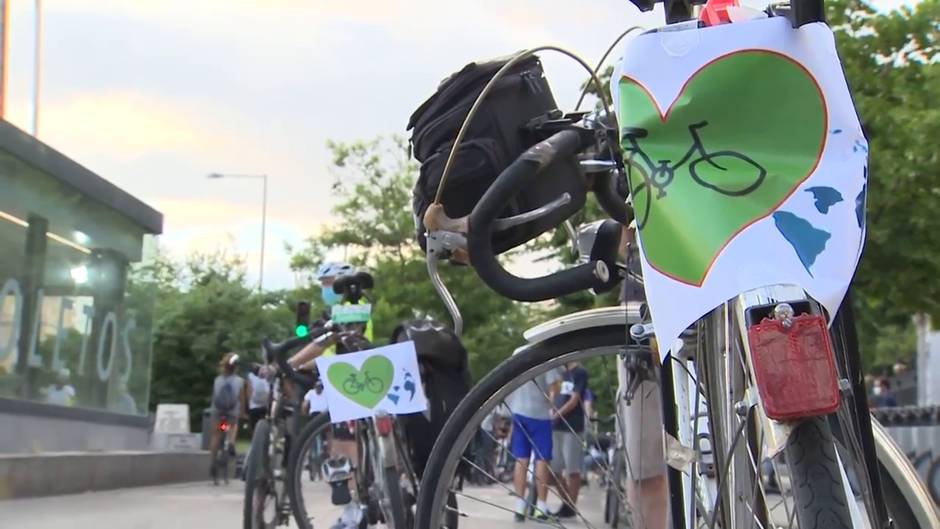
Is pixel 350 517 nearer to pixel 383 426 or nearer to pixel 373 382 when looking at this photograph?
pixel 383 426

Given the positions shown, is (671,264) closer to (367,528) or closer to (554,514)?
(554,514)

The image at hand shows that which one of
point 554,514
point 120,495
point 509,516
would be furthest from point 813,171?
point 120,495

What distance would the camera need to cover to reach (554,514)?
2.95 meters

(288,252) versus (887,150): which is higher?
(288,252)

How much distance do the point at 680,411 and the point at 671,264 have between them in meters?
0.62

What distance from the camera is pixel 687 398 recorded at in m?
2.39

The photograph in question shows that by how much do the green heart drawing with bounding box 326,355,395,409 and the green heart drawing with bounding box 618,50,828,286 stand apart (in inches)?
117

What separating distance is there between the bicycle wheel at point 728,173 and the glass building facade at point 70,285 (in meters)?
13.0

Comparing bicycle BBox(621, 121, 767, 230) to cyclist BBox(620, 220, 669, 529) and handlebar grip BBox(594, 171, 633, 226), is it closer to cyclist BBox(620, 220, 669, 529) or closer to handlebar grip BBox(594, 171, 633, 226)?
cyclist BBox(620, 220, 669, 529)

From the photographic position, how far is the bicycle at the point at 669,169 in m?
1.80

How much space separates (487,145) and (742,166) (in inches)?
47.4

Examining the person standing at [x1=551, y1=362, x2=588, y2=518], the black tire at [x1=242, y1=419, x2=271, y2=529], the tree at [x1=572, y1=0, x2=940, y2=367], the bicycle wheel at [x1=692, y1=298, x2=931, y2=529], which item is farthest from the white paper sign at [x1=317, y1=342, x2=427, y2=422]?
the tree at [x1=572, y1=0, x2=940, y2=367]

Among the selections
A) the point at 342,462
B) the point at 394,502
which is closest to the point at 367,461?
the point at 342,462

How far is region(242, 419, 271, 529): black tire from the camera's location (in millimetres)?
5785
